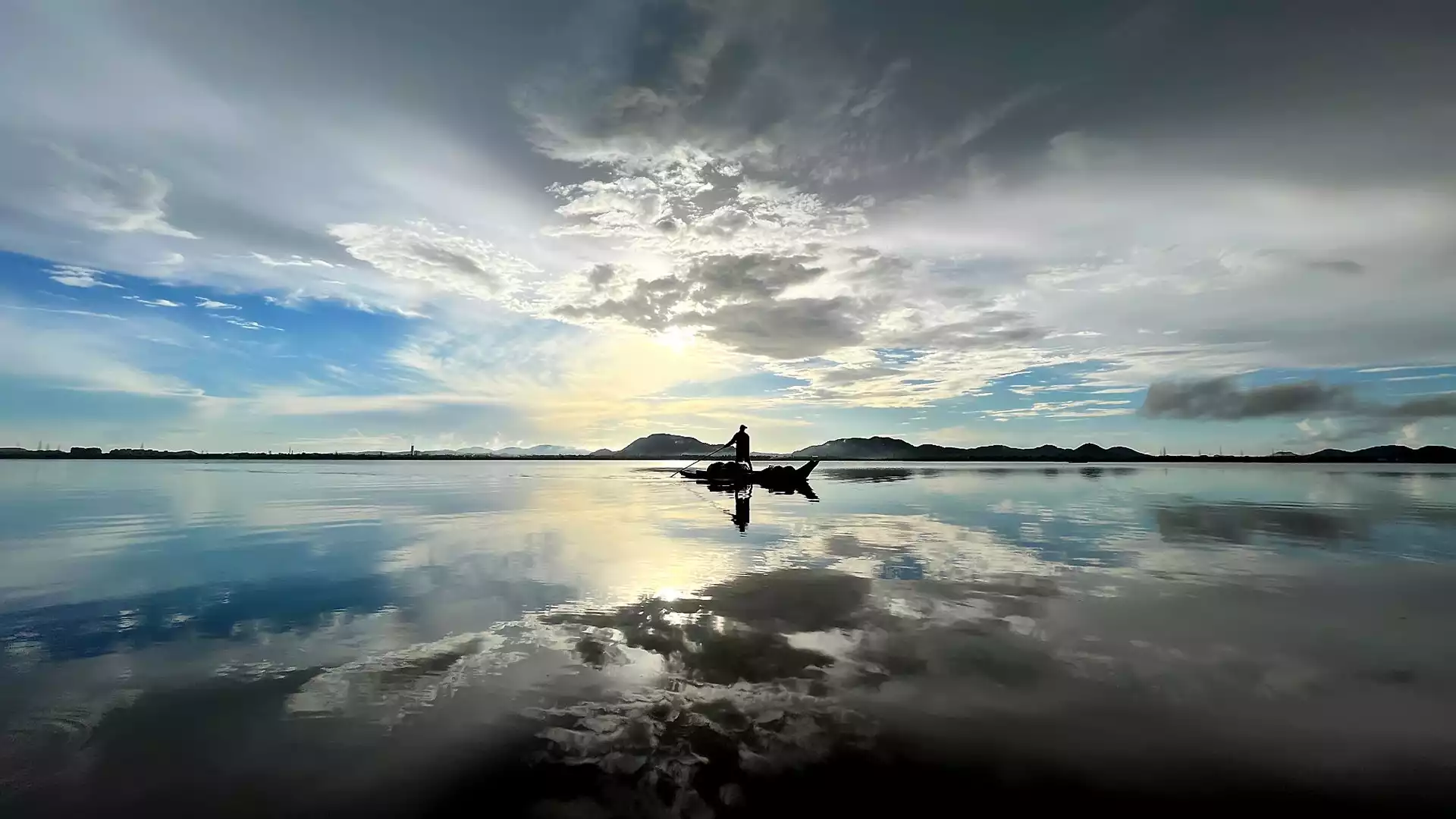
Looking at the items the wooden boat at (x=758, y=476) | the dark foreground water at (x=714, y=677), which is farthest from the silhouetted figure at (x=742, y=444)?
the dark foreground water at (x=714, y=677)

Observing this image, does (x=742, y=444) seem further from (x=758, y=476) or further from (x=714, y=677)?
(x=714, y=677)

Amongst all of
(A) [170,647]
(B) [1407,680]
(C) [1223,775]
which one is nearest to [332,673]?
(A) [170,647]

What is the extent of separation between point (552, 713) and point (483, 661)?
2.45 m

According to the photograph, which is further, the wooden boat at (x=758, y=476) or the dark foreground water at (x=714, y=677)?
the wooden boat at (x=758, y=476)

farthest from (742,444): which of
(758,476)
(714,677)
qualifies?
(714,677)

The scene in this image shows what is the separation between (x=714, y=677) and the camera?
830 cm

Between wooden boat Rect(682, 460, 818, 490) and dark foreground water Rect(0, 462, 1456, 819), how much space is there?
1247 inches

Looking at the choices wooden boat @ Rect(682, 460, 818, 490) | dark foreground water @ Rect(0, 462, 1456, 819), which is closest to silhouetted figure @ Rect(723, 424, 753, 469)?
wooden boat @ Rect(682, 460, 818, 490)

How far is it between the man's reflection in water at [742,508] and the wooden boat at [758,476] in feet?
11.1

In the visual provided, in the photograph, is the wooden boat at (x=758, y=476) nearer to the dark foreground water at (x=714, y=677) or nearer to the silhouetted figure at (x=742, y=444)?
the silhouetted figure at (x=742, y=444)

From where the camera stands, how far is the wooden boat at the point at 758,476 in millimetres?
51344

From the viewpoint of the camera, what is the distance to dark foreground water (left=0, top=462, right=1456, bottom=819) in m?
5.68

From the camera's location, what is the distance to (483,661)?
356 inches

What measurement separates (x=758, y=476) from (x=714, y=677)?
157 feet
